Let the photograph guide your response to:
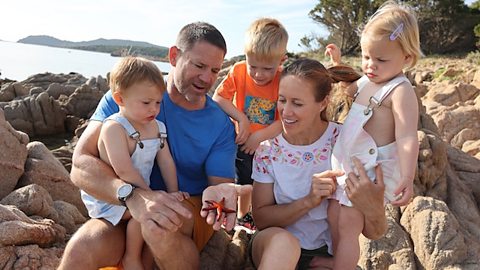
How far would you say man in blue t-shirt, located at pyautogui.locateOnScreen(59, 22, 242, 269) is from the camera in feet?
10.7

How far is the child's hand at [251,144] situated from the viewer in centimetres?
405

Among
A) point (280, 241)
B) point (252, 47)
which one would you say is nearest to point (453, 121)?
point (252, 47)

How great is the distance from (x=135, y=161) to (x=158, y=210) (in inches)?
19.5

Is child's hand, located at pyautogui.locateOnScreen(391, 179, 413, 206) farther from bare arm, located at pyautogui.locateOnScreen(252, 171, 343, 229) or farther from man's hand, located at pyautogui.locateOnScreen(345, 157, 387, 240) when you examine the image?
bare arm, located at pyautogui.locateOnScreen(252, 171, 343, 229)

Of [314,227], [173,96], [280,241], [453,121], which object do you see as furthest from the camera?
[453,121]

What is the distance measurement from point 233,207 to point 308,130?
2.67ft

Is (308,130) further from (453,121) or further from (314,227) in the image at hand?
(453,121)

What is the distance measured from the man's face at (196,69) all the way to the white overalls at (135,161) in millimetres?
383

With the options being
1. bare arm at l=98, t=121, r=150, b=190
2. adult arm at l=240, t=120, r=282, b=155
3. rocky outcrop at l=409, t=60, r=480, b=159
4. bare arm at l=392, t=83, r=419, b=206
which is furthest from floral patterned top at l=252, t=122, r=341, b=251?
rocky outcrop at l=409, t=60, r=480, b=159

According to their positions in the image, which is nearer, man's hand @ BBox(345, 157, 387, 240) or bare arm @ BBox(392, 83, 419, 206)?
bare arm @ BBox(392, 83, 419, 206)

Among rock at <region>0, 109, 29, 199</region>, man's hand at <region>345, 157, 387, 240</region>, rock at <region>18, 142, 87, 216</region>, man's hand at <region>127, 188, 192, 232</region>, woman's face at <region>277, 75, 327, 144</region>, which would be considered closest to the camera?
man's hand at <region>127, 188, 192, 232</region>

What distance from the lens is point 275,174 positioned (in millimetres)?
3709

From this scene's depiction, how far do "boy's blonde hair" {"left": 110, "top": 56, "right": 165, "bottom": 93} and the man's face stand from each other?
379 millimetres

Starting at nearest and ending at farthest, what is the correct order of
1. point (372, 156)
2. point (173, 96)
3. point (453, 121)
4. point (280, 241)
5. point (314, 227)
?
point (280, 241) < point (372, 156) < point (314, 227) < point (173, 96) < point (453, 121)
